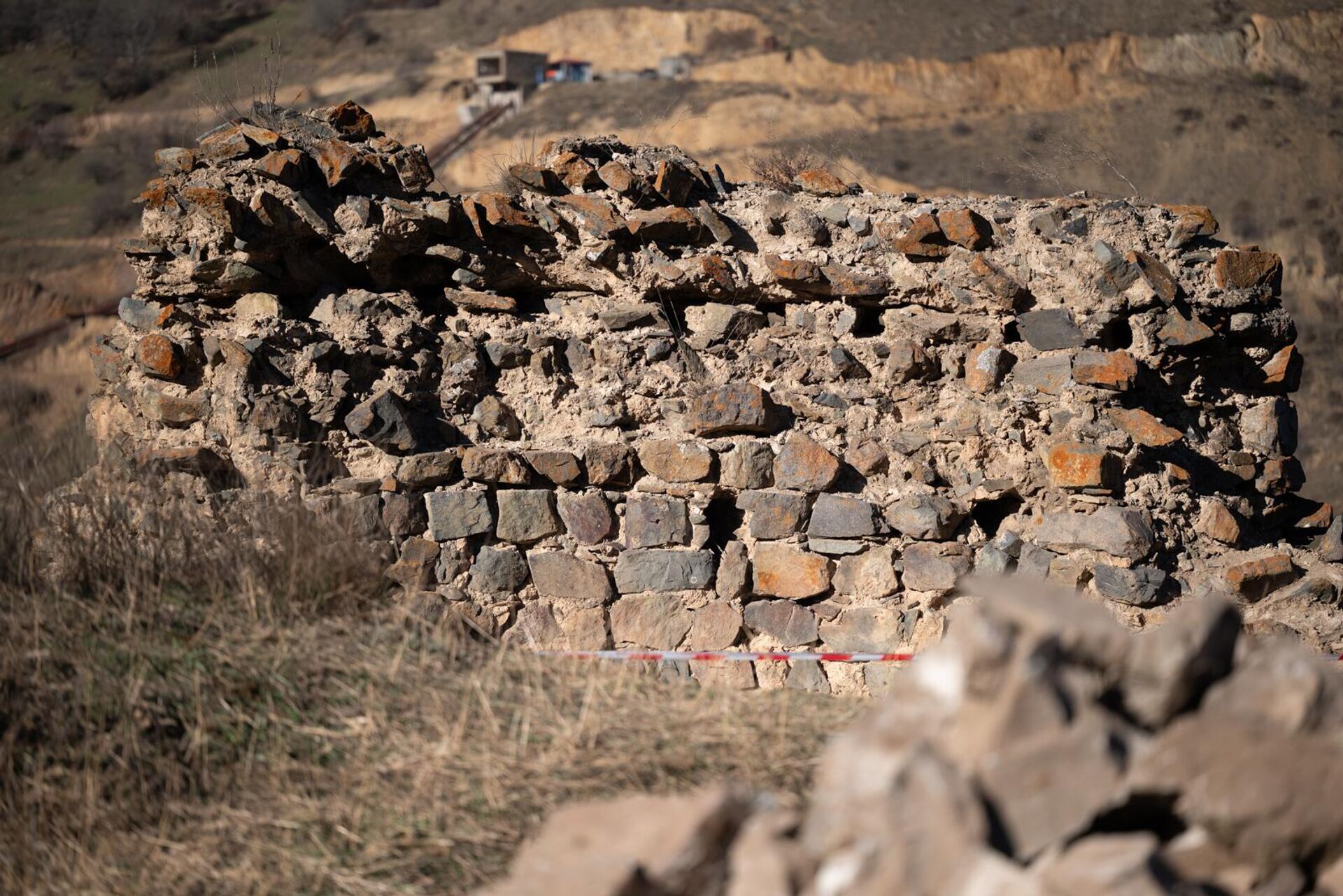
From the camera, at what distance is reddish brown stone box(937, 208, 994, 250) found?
5.01 metres

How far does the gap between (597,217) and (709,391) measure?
984 mm

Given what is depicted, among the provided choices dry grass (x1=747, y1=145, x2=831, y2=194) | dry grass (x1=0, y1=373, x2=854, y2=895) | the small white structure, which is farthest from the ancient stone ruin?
the small white structure

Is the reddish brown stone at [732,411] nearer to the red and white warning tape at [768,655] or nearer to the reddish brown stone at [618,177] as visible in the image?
the red and white warning tape at [768,655]

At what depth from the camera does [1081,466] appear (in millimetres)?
4504

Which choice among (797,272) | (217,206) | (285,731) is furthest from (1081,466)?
(217,206)

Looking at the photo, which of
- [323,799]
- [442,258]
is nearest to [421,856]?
[323,799]

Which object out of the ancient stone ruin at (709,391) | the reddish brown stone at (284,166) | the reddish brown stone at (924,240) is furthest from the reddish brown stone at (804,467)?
the reddish brown stone at (284,166)

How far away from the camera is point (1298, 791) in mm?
1971

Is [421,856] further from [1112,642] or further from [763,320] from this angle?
[763,320]

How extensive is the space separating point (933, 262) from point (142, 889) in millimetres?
4030

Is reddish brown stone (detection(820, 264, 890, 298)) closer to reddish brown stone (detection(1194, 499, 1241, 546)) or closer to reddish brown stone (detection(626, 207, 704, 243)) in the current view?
reddish brown stone (detection(626, 207, 704, 243))

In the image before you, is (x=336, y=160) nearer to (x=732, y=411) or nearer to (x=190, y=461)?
(x=190, y=461)

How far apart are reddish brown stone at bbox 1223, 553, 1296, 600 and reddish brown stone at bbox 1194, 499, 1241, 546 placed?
0.12 metres

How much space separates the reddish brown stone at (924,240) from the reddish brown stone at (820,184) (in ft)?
1.51
